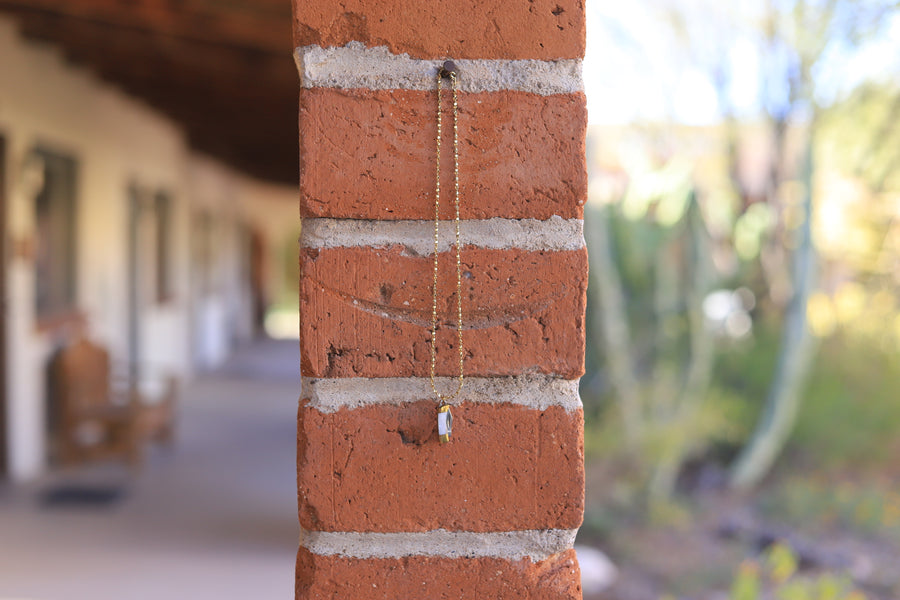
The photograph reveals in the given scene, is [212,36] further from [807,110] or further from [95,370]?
[807,110]

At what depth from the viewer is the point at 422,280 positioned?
0.77 meters

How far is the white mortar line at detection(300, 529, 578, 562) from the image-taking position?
0.78m

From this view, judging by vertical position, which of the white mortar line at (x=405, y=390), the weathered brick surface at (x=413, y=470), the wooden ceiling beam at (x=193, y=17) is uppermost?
the wooden ceiling beam at (x=193, y=17)

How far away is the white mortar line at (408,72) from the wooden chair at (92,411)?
5.60 metres

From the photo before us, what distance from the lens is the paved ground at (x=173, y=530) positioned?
12.5ft

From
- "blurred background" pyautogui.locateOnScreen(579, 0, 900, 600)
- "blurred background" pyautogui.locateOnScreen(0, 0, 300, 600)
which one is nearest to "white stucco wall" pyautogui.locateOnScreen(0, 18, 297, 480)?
"blurred background" pyautogui.locateOnScreen(0, 0, 300, 600)

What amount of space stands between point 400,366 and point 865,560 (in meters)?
5.75

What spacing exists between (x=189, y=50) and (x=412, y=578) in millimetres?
5446

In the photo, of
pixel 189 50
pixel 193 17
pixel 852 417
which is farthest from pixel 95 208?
pixel 852 417

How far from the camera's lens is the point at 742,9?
7.37 m

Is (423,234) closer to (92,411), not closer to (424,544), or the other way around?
(424,544)

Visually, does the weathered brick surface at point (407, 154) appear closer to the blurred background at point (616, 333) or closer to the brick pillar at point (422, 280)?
the brick pillar at point (422, 280)

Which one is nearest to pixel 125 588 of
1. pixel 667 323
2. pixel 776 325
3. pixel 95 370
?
pixel 95 370

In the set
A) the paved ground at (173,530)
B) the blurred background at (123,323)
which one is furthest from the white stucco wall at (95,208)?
the paved ground at (173,530)
